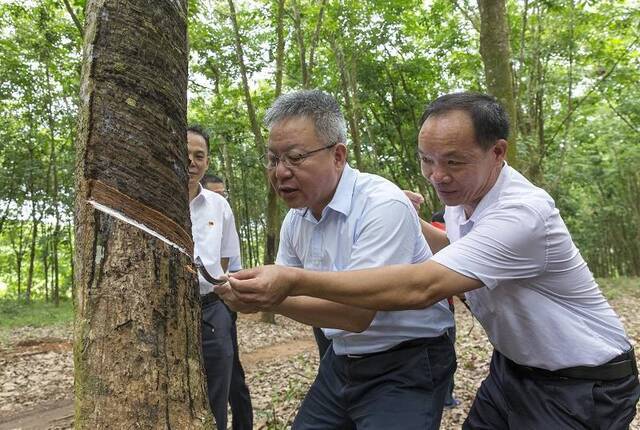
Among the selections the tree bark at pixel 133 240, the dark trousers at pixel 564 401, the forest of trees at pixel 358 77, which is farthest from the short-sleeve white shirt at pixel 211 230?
the forest of trees at pixel 358 77

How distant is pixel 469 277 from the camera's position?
1.68 meters

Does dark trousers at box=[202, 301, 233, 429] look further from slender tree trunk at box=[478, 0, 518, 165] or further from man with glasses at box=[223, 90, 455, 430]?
slender tree trunk at box=[478, 0, 518, 165]

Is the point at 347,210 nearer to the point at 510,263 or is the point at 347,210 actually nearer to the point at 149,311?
the point at 510,263

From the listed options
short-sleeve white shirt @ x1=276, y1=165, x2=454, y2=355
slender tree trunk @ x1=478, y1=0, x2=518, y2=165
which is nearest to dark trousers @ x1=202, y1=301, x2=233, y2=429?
short-sleeve white shirt @ x1=276, y1=165, x2=454, y2=355

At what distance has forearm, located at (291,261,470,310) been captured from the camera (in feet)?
5.23

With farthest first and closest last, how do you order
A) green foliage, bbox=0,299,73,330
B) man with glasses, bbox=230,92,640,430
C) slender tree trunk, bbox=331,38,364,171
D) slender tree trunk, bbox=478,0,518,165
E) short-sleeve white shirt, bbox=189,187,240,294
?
1. green foliage, bbox=0,299,73,330
2. slender tree trunk, bbox=331,38,364,171
3. slender tree trunk, bbox=478,0,518,165
4. short-sleeve white shirt, bbox=189,187,240,294
5. man with glasses, bbox=230,92,640,430

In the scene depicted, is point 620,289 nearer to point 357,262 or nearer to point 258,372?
point 258,372

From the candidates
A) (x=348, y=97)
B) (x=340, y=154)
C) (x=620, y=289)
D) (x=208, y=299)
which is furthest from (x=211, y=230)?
(x=620, y=289)

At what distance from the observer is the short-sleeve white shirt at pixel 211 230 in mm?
3361

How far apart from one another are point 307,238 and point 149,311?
95 centimetres

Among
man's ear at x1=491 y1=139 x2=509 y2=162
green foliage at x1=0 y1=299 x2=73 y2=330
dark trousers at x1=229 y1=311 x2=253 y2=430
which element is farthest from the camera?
green foliage at x1=0 y1=299 x2=73 y2=330

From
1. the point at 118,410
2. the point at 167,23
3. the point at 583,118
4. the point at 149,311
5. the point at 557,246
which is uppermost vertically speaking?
the point at 583,118

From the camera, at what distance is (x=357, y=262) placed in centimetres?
188

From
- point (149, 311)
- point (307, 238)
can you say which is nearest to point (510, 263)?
point (307, 238)
